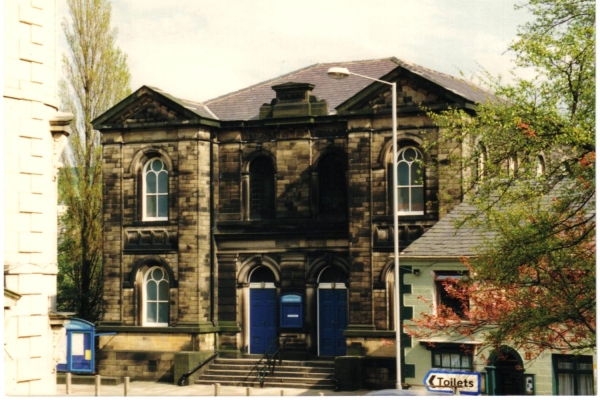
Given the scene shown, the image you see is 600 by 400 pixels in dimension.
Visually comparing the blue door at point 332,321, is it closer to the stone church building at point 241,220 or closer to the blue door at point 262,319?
the stone church building at point 241,220

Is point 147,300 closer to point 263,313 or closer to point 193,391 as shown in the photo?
point 263,313

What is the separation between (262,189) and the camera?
37.0 metres

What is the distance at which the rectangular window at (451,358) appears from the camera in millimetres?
28688

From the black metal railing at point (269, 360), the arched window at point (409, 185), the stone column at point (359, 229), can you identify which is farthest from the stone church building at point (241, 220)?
the arched window at point (409, 185)

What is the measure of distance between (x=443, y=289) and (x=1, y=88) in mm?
14512

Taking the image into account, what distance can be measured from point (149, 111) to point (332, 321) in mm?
9551

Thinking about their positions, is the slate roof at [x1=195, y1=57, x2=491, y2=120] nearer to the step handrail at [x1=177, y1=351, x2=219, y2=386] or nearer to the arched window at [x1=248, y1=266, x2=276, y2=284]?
the arched window at [x1=248, y1=266, x2=276, y2=284]

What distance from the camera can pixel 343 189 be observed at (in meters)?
35.9

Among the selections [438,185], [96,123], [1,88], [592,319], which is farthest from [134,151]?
[592,319]

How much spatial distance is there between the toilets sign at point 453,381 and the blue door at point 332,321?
13751 millimetres

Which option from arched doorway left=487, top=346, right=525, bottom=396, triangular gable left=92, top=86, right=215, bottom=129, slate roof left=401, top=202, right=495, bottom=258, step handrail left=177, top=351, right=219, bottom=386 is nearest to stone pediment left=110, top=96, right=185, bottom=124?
triangular gable left=92, top=86, right=215, bottom=129

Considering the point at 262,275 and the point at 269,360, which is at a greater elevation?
the point at 262,275

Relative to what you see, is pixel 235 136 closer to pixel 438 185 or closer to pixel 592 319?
pixel 438 185

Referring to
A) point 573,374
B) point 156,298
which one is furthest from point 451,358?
point 156,298
